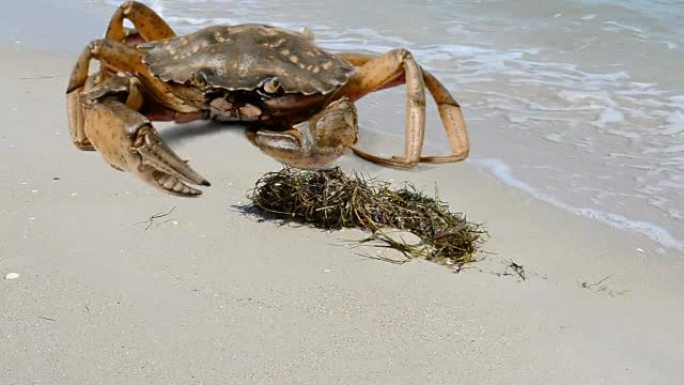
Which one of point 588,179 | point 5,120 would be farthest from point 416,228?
point 5,120

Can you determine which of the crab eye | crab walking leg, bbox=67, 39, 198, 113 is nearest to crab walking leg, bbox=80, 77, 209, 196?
crab walking leg, bbox=67, 39, 198, 113

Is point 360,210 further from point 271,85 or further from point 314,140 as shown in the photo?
point 271,85

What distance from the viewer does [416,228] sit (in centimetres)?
424

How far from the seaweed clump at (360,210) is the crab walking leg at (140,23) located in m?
1.45

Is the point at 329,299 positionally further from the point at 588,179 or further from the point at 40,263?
the point at 588,179

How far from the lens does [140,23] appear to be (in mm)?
5238

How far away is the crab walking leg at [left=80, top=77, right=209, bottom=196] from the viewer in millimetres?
3424

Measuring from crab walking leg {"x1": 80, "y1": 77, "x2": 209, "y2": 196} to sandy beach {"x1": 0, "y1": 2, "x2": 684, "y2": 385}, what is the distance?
44 centimetres

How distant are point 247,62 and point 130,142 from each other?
71 centimetres

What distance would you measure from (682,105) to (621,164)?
5.80 ft

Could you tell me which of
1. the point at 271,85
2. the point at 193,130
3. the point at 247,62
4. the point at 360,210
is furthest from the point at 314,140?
the point at 193,130

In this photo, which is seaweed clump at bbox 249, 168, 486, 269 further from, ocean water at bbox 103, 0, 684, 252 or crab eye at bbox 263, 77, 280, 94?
ocean water at bbox 103, 0, 684, 252

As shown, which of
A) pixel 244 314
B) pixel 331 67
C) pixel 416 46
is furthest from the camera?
pixel 416 46

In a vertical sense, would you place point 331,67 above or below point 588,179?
above
